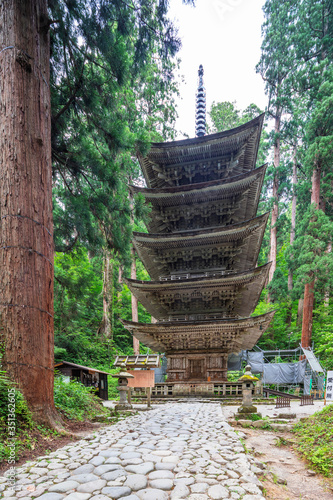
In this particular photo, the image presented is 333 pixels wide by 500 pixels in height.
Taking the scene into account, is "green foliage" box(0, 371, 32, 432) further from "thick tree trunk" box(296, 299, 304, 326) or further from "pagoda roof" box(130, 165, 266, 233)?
"thick tree trunk" box(296, 299, 304, 326)

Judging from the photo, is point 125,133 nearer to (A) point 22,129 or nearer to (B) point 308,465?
(A) point 22,129

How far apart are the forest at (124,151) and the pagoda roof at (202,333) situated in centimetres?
310

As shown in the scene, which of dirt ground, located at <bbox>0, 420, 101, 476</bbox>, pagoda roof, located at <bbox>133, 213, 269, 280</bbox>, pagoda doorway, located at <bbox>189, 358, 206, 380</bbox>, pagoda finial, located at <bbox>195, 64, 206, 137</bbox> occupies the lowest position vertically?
pagoda doorway, located at <bbox>189, 358, 206, 380</bbox>

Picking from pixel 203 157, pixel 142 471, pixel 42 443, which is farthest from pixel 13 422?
pixel 203 157

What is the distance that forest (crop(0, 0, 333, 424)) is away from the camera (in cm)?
624

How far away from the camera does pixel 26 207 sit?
440 cm

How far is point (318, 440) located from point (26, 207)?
5.77 meters

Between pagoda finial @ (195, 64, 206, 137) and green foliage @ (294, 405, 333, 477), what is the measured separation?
15.4m

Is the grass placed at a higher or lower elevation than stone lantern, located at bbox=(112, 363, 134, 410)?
higher

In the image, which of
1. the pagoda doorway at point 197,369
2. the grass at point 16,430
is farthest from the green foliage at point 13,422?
the pagoda doorway at point 197,369

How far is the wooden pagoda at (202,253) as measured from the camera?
11297 millimetres

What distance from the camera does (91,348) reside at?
17.5m

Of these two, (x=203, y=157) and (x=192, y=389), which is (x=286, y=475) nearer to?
(x=192, y=389)

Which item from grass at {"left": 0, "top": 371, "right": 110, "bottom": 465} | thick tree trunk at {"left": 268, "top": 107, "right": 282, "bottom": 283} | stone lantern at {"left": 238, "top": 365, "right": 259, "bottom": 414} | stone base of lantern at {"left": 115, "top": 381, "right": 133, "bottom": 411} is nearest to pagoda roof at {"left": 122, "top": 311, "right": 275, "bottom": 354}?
stone lantern at {"left": 238, "top": 365, "right": 259, "bottom": 414}
